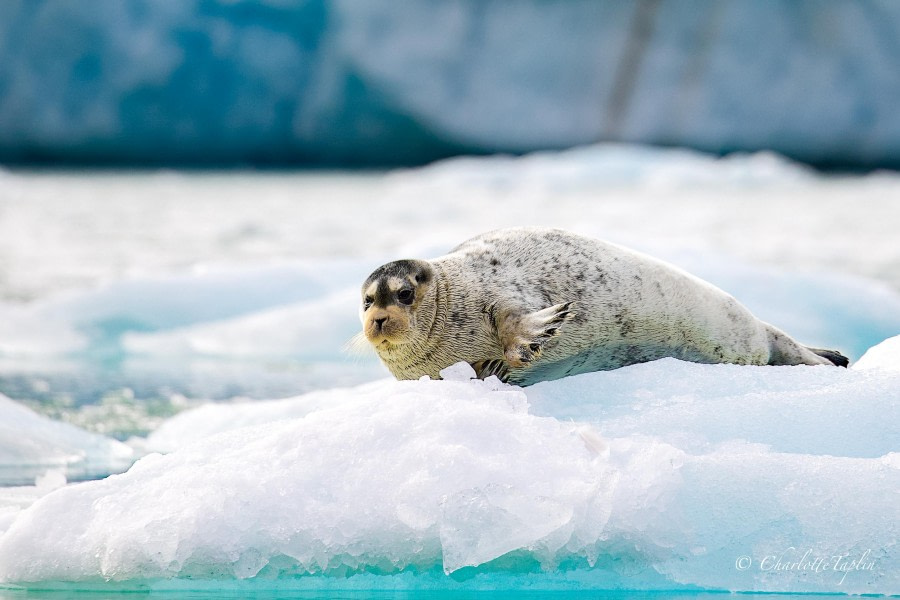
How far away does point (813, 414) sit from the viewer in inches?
89.0

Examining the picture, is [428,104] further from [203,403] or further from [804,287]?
[203,403]

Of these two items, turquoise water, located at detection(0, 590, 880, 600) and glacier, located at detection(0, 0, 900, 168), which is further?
glacier, located at detection(0, 0, 900, 168)

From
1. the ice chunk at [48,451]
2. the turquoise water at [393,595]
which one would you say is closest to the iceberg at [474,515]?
the turquoise water at [393,595]

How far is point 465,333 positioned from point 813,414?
34.4 inches

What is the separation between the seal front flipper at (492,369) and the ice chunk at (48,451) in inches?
39.3

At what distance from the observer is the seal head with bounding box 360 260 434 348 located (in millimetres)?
2666

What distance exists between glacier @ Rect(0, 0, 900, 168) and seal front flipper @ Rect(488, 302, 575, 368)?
1385cm

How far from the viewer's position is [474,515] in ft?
6.12

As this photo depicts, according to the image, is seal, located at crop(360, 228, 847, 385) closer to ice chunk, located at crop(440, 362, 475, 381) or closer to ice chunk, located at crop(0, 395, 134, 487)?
ice chunk, located at crop(440, 362, 475, 381)

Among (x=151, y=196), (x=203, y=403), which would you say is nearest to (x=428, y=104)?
(x=151, y=196)

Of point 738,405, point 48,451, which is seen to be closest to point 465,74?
point 48,451

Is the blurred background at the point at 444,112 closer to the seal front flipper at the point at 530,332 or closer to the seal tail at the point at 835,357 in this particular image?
the seal tail at the point at 835,357

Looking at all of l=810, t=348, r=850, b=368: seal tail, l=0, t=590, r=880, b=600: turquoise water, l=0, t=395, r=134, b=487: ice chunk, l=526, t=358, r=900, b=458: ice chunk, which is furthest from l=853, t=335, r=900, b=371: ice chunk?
l=0, t=395, r=134, b=487: ice chunk

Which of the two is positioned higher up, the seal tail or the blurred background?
the seal tail
